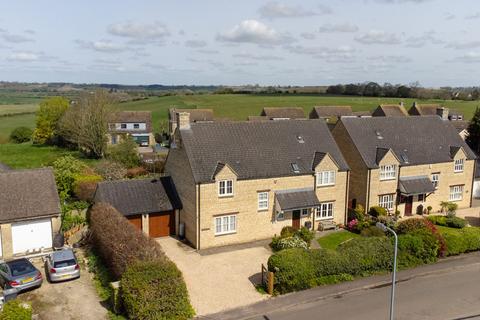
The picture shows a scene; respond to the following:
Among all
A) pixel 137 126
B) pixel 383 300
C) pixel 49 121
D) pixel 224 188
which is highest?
pixel 49 121

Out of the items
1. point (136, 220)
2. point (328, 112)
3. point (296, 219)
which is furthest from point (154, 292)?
point (328, 112)

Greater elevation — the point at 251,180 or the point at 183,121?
the point at 183,121

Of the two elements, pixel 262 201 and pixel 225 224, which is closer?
pixel 225 224

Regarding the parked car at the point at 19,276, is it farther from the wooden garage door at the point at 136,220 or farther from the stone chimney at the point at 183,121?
the stone chimney at the point at 183,121

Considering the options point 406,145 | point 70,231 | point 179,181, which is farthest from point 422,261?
point 70,231

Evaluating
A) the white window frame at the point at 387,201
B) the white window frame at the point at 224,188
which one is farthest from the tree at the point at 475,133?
the white window frame at the point at 224,188

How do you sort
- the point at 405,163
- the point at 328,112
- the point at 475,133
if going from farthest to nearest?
the point at 328,112 → the point at 475,133 → the point at 405,163

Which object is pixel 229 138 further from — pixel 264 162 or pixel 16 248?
pixel 16 248

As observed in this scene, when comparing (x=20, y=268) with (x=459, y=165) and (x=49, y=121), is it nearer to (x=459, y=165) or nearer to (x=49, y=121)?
(x=459, y=165)
